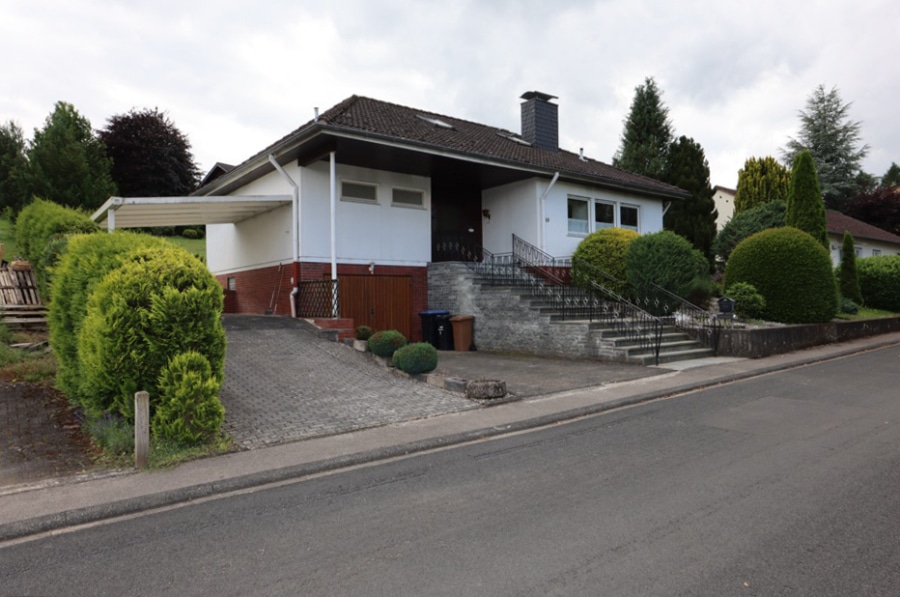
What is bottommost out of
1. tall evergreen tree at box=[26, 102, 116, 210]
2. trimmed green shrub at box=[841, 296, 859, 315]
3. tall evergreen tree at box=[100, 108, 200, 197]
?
trimmed green shrub at box=[841, 296, 859, 315]

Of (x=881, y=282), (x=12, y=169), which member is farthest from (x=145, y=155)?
(x=881, y=282)

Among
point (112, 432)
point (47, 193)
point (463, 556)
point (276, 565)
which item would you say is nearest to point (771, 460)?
point (463, 556)

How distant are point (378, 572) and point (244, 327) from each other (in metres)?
9.14

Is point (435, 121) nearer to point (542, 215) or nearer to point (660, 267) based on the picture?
point (542, 215)

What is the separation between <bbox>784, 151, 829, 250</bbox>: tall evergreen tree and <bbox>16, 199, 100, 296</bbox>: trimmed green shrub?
20147 millimetres

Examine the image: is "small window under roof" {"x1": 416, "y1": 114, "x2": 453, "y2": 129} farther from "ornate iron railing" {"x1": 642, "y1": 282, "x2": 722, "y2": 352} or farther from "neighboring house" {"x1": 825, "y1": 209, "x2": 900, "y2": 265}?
"neighboring house" {"x1": 825, "y1": 209, "x2": 900, "y2": 265}

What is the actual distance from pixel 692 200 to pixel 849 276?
10.4 metres

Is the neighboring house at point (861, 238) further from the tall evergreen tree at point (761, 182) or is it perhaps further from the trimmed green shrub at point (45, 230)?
the trimmed green shrub at point (45, 230)

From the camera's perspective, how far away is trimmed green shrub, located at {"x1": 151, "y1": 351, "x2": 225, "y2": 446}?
562 centimetres

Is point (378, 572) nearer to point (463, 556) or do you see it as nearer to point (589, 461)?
point (463, 556)

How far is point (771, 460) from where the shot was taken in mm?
5105

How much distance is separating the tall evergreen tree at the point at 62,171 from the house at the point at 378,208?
8762 mm

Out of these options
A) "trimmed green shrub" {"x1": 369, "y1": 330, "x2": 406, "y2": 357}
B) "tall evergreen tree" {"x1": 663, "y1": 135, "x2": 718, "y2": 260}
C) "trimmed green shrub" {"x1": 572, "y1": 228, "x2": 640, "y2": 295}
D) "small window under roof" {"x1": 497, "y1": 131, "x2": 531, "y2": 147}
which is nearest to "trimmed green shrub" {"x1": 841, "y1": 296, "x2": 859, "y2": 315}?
"trimmed green shrub" {"x1": 572, "y1": 228, "x2": 640, "y2": 295}

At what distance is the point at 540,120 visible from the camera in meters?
21.2
